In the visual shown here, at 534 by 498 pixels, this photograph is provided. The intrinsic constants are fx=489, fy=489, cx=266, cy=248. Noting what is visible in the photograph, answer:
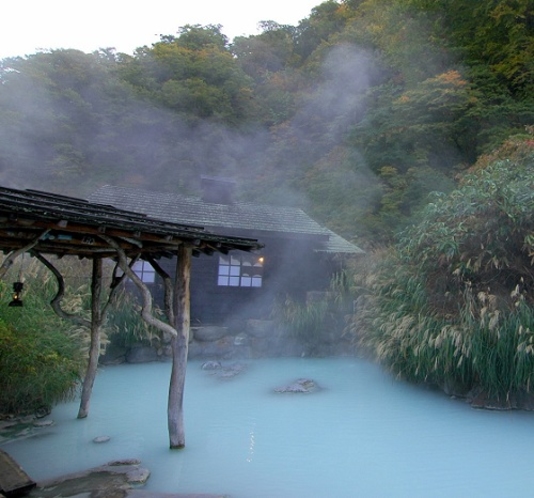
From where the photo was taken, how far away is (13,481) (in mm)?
3699

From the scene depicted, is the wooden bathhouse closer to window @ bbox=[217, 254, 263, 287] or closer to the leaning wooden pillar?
window @ bbox=[217, 254, 263, 287]

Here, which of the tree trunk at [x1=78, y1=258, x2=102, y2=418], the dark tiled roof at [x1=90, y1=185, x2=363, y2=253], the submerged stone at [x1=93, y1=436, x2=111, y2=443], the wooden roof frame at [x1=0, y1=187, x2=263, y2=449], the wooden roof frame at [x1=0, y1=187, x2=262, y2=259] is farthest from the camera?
the dark tiled roof at [x1=90, y1=185, x2=363, y2=253]

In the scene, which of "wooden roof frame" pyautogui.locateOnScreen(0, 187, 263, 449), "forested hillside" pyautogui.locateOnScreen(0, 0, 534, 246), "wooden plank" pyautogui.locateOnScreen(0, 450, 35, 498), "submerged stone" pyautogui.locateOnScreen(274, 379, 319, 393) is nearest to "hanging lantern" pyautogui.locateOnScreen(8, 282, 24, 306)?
"wooden roof frame" pyautogui.locateOnScreen(0, 187, 263, 449)

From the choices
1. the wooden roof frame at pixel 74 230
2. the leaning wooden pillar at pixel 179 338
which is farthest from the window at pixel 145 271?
the leaning wooden pillar at pixel 179 338

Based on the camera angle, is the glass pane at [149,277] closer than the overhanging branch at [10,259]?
No

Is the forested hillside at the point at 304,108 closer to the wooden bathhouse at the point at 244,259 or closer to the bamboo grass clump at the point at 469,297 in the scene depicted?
the wooden bathhouse at the point at 244,259

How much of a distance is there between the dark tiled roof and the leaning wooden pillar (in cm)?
650

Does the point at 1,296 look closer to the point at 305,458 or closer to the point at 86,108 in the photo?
the point at 305,458

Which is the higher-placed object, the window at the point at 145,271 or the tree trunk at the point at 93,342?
the window at the point at 145,271

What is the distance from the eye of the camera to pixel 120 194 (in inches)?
480

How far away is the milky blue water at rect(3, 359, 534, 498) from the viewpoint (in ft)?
14.3

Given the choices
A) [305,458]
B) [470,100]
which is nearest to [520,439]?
[305,458]

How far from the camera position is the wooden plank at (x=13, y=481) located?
3598 mm

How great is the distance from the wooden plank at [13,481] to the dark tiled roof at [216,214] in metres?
7.73
